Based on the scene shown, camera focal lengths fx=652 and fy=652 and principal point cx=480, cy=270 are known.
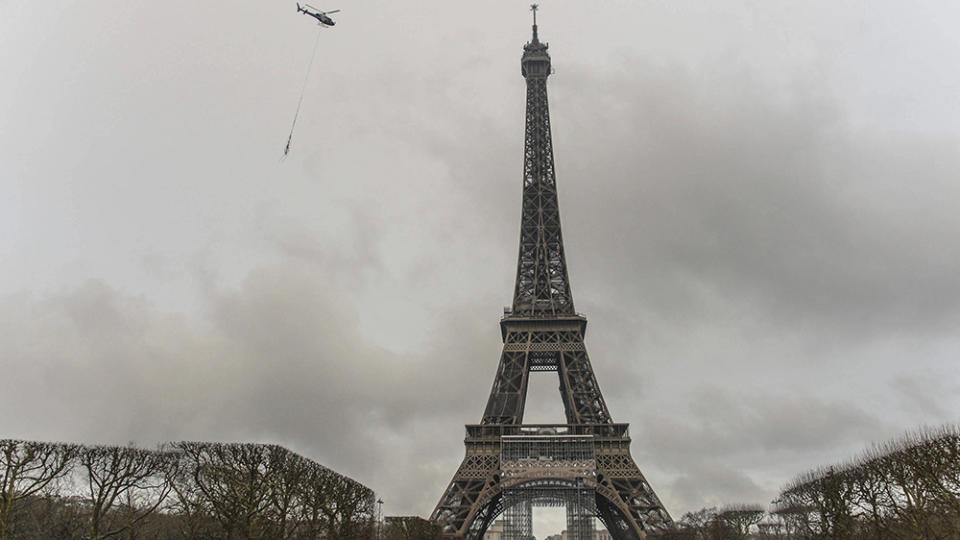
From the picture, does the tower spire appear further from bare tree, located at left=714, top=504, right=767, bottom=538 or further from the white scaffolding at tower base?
bare tree, located at left=714, top=504, right=767, bottom=538

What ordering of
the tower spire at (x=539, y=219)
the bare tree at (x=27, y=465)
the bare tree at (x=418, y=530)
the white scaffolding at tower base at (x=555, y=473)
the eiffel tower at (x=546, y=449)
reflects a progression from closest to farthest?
the bare tree at (x=27, y=465) < the bare tree at (x=418, y=530) < the eiffel tower at (x=546, y=449) < the white scaffolding at tower base at (x=555, y=473) < the tower spire at (x=539, y=219)

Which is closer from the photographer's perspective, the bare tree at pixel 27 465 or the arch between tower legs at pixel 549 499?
the bare tree at pixel 27 465

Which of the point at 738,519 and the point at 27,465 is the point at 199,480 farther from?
the point at 738,519

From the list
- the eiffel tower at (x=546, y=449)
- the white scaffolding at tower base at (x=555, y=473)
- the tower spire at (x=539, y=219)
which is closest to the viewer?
the eiffel tower at (x=546, y=449)

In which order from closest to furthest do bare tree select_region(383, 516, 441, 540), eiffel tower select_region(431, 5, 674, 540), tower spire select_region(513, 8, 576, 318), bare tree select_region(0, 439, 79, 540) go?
bare tree select_region(0, 439, 79, 540)
bare tree select_region(383, 516, 441, 540)
eiffel tower select_region(431, 5, 674, 540)
tower spire select_region(513, 8, 576, 318)

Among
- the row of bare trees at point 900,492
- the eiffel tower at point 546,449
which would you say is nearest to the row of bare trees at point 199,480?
the eiffel tower at point 546,449

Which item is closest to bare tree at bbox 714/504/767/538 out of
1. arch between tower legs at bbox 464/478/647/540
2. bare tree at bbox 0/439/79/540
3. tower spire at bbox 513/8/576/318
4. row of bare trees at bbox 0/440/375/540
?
arch between tower legs at bbox 464/478/647/540

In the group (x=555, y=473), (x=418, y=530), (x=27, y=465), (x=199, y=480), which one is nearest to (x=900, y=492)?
(x=555, y=473)

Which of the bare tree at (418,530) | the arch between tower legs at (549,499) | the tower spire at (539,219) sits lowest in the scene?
the bare tree at (418,530)

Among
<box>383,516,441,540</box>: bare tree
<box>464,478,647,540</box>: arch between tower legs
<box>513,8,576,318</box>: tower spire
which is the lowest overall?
<box>383,516,441,540</box>: bare tree

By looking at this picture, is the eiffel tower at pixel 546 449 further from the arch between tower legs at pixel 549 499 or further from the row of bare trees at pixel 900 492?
the row of bare trees at pixel 900 492
